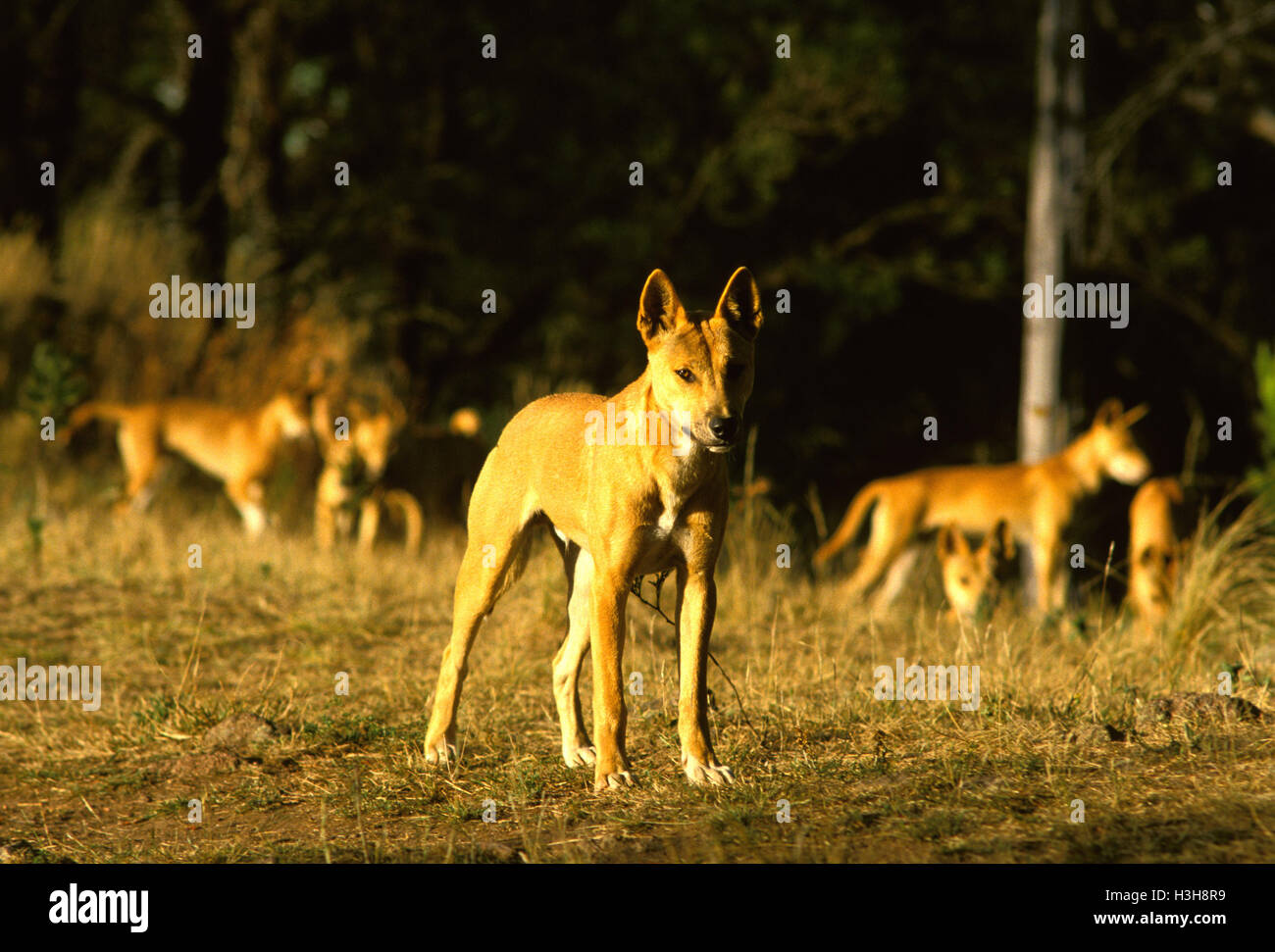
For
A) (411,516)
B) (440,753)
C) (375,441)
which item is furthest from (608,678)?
(375,441)

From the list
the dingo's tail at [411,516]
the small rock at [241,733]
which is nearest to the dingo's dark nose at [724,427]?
the small rock at [241,733]

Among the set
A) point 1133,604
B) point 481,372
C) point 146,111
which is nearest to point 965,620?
point 1133,604

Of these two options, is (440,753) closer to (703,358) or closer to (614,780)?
(614,780)

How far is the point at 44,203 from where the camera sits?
1634 cm

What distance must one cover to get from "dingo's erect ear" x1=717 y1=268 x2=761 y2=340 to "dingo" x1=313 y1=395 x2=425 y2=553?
6.15 meters

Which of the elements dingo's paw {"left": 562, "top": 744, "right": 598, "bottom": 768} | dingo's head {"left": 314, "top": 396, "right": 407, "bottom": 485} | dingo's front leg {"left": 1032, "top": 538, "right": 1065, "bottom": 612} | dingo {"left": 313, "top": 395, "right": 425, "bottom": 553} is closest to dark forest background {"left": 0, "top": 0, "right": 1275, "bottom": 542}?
dingo's head {"left": 314, "top": 396, "right": 407, "bottom": 485}

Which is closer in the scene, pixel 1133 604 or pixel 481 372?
pixel 1133 604

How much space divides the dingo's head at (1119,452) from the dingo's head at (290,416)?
6.80 m

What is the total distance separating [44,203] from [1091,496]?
1177 centimetres

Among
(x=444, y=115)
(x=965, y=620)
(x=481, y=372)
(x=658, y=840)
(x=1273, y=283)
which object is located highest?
(x=444, y=115)

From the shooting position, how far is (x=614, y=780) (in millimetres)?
5293

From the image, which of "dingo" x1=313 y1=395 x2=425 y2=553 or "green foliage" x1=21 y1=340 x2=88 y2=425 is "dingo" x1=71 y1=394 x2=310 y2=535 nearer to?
"dingo" x1=313 y1=395 x2=425 y2=553

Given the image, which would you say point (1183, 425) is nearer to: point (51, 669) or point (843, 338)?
point (843, 338)

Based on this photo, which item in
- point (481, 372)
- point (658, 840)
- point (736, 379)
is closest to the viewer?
point (658, 840)
